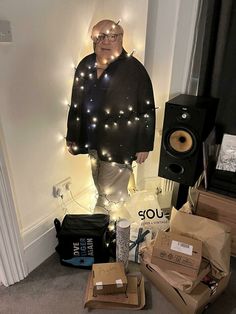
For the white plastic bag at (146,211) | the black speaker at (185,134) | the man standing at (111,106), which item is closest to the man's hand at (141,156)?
the man standing at (111,106)

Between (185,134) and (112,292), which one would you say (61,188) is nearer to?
(112,292)

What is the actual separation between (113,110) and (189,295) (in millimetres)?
1068

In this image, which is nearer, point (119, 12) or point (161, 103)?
point (119, 12)

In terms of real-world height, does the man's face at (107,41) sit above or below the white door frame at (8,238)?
above

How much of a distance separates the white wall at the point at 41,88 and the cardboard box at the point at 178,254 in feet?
2.36

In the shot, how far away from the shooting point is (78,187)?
1.97 m

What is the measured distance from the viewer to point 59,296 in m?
1.45

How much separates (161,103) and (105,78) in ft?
1.58

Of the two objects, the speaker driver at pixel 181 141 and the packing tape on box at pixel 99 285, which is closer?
the packing tape on box at pixel 99 285

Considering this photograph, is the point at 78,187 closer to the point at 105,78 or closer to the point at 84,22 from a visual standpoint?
the point at 105,78

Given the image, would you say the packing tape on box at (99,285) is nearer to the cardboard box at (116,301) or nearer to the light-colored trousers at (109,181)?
the cardboard box at (116,301)

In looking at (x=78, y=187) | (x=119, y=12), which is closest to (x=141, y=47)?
(x=119, y=12)

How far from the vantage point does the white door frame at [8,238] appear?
4.24 feet

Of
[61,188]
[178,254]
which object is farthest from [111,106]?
[178,254]
